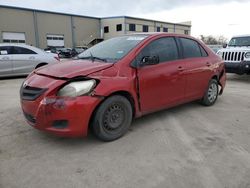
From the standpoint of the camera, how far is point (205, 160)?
3326mm

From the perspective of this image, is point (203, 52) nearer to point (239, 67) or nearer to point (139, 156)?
point (139, 156)

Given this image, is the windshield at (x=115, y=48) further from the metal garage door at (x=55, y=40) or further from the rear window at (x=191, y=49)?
the metal garage door at (x=55, y=40)

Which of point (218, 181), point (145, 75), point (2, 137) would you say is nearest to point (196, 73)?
point (145, 75)

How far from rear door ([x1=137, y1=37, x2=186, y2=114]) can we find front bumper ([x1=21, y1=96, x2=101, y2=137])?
1.00 metres

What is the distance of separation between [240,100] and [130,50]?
3932 mm

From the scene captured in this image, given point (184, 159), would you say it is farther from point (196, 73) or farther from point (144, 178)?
point (196, 73)

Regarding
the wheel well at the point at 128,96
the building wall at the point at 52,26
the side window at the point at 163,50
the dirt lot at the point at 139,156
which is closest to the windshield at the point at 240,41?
the dirt lot at the point at 139,156

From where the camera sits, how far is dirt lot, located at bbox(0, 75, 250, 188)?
2869 mm

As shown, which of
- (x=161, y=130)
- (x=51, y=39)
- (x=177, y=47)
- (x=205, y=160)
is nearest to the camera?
(x=205, y=160)

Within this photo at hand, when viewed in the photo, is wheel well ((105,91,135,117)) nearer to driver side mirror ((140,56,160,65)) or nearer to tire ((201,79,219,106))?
driver side mirror ((140,56,160,65))

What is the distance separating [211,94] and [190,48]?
52.4 inches

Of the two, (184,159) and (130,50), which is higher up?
(130,50)

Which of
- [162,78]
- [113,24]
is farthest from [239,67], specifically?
[113,24]

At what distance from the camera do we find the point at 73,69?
3.70 meters
